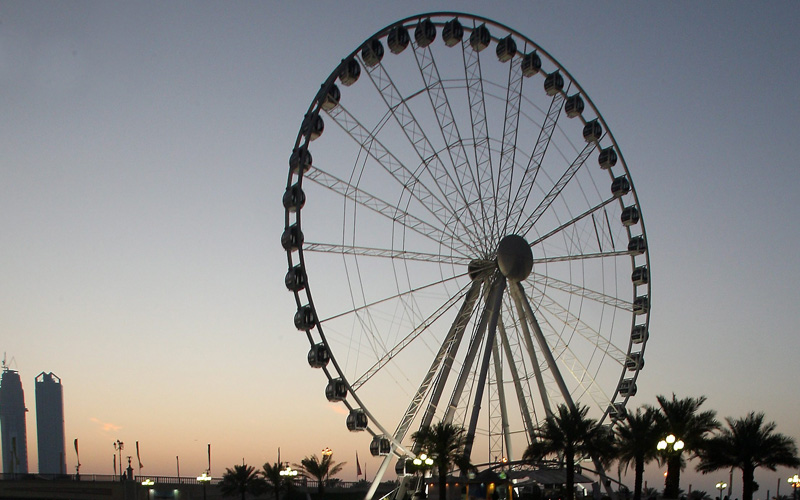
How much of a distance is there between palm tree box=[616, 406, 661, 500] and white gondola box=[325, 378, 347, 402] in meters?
11.5

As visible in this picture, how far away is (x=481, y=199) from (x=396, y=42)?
7270 mm

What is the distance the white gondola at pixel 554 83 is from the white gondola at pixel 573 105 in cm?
73

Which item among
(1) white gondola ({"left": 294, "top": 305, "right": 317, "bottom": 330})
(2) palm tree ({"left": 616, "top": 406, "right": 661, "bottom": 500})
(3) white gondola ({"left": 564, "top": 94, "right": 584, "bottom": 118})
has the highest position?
(3) white gondola ({"left": 564, "top": 94, "right": 584, "bottom": 118})

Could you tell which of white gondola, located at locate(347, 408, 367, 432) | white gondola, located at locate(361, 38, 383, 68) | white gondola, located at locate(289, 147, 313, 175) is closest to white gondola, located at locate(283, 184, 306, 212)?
white gondola, located at locate(289, 147, 313, 175)

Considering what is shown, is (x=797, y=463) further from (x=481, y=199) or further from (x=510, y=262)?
(x=481, y=199)

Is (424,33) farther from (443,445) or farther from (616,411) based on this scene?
(616,411)

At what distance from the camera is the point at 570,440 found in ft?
128

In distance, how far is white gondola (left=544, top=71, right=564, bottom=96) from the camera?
46406 mm

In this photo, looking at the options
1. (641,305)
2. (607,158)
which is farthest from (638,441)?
(607,158)

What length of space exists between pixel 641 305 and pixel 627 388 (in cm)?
417

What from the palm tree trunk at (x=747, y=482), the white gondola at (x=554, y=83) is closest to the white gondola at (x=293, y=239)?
the white gondola at (x=554, y=83)

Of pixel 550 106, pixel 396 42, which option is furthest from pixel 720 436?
pixel 396 42

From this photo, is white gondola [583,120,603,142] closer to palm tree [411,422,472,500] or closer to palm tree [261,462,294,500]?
palm tree [411,422,472,500]

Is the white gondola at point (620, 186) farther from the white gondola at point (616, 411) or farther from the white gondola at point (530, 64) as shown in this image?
the white gondola at point (616, 411)
